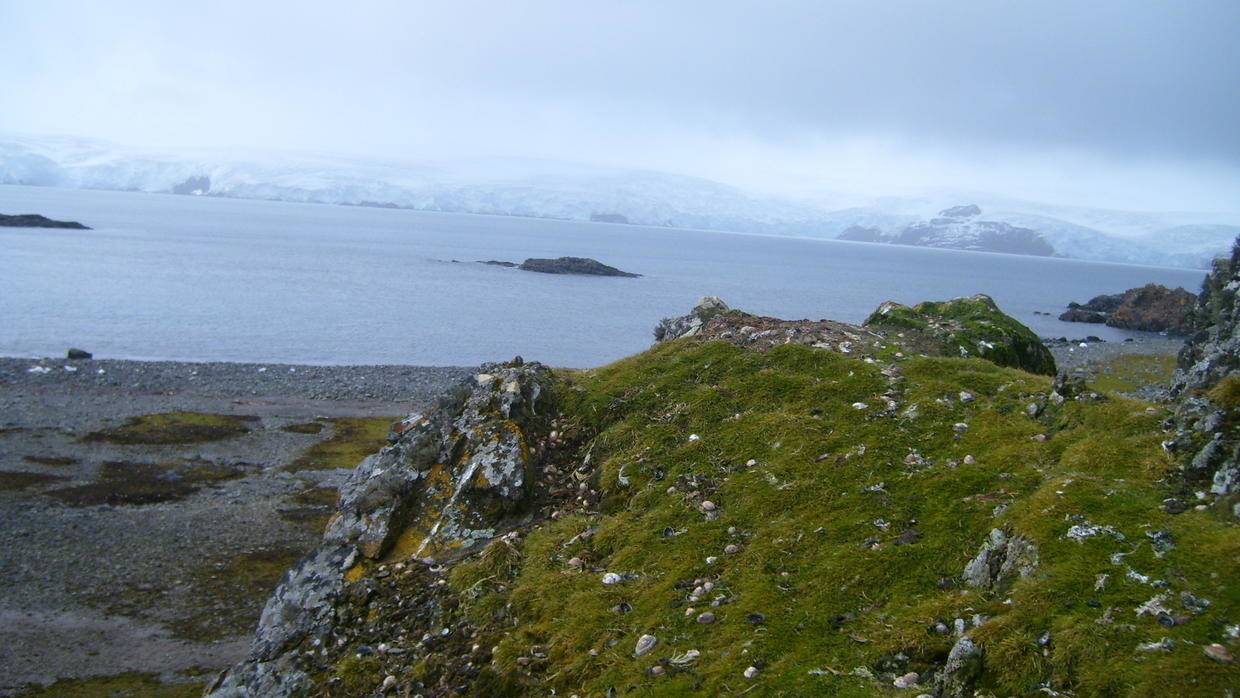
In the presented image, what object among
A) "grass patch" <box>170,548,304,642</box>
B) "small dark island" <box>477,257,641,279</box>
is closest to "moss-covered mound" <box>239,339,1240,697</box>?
"grass patch" <box>170,548,304,642</box>

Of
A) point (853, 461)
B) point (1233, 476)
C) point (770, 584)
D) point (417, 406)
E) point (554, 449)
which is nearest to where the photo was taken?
point (1233, 476)

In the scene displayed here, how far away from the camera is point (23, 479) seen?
33.2 metres

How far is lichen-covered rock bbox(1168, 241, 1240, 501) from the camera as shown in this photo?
8.31 metres

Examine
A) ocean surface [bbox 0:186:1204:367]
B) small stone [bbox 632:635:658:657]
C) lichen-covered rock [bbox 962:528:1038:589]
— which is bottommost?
ocean surface [bbox 0:186:1204:367]

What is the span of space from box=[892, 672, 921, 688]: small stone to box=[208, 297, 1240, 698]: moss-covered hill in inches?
1.7

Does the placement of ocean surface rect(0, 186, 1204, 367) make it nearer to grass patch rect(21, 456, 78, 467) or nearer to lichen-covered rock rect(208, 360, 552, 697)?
grass patch rect(21, 456, 78, 467)

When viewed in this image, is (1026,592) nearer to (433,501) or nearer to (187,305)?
(433,501)

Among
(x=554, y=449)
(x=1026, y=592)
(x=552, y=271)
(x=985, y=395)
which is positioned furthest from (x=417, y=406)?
(x=552, y=271)

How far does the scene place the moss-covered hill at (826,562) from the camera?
22.5 feet

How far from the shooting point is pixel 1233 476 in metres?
7.88

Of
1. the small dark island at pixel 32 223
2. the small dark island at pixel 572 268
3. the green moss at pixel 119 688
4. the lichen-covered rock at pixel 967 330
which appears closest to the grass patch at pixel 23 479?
the green moss at pixel 119 688

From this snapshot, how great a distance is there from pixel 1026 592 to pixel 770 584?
2.55 metres

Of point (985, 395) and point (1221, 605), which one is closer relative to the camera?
point (1221, 605)

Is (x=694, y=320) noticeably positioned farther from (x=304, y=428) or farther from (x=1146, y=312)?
(x=1146, y=312)
